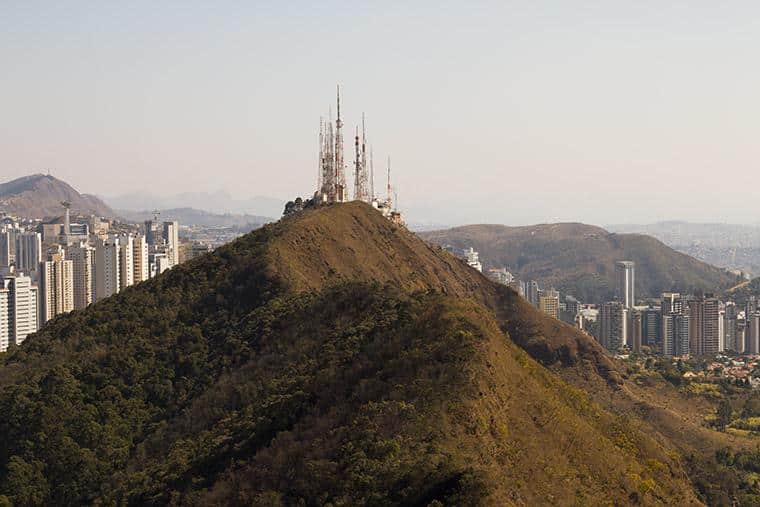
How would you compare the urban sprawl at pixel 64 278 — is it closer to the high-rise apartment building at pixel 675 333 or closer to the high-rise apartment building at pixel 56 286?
the high-rise apartment building at pixel 56 286

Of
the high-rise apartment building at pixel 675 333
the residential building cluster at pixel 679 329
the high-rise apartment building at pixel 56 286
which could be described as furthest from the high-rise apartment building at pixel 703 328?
the high-rise apartment building at pixel 56 286

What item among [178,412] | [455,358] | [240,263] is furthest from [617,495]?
[240,263]

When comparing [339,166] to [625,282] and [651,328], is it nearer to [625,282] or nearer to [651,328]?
[651,328]

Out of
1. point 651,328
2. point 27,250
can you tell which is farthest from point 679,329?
point 27,250

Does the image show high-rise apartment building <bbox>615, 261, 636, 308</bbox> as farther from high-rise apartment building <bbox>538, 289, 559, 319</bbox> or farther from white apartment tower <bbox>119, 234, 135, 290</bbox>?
white apartment tower <bbox>119, 234, 135, 290</bbox>

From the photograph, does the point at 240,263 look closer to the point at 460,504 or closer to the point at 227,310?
the point at 227,310

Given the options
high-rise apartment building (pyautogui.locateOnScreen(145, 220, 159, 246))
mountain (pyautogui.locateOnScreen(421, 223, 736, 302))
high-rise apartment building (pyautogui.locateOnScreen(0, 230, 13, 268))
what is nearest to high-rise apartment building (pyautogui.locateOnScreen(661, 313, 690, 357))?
mountain (pyautogui.locateOnScreen(421, 223, 736, 302))
